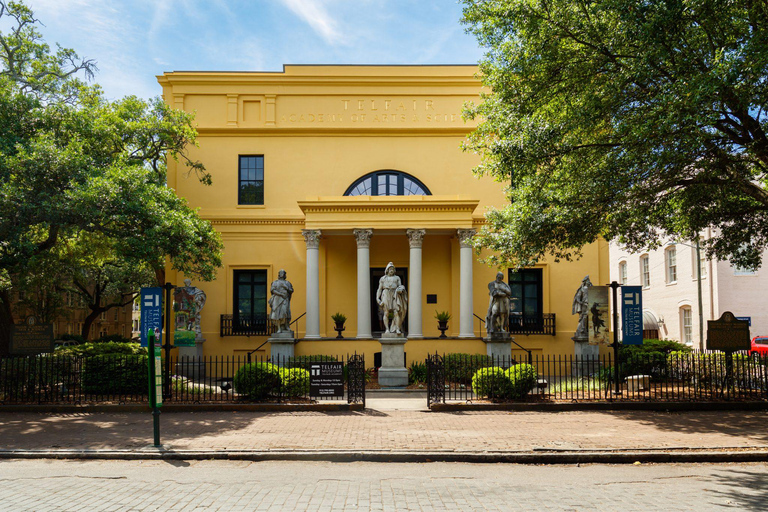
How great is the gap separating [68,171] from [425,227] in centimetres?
1164

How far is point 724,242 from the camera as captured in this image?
50.2 ft

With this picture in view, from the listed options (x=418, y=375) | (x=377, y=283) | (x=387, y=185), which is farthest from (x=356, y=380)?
(x=387, y=185)

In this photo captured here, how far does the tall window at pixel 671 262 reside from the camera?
111 feet

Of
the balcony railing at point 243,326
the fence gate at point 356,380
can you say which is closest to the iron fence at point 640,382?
the fence gate at point 356,380

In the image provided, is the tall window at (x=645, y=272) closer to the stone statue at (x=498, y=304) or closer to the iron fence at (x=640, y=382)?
the stone statue at (x=498, y=304)

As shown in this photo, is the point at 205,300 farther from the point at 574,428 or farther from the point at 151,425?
the point at 574,428

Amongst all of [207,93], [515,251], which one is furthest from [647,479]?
[207,93]

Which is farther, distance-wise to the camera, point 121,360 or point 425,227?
point 425,227

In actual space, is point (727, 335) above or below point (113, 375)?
above

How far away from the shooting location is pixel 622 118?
1243cm

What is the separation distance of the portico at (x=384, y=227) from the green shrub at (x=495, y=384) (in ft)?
24.8

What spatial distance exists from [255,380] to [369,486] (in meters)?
6.71

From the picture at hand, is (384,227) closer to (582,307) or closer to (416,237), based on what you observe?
(416,237)

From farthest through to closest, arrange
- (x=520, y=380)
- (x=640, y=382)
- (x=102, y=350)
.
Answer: (x=102, y=350) → (x=640, y=382) → (x=520, y=380)
